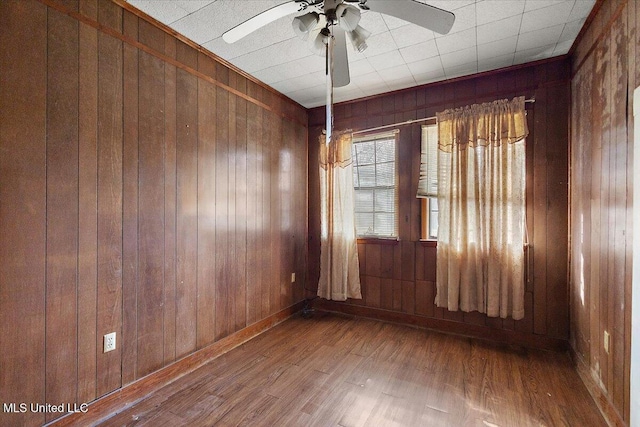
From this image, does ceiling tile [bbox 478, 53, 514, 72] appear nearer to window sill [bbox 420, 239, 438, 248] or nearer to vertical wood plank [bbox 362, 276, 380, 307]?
window sill [bbox 420, 239, 438, 248]

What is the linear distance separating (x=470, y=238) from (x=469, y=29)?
5.64ft

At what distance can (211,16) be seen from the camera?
1.98m

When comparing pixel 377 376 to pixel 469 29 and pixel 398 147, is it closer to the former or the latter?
pixel 398 147

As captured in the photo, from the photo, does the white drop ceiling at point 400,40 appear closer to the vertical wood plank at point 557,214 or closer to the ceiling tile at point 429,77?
the ceiling tile at point 429,77

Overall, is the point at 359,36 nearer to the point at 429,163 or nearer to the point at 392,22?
the point at 392,22

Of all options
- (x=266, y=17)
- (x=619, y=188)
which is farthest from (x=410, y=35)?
(x=619, y=188)

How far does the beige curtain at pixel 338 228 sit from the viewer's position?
135 inches

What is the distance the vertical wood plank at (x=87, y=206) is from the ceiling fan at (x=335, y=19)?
895 mm

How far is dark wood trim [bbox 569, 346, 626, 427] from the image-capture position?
1639 mm

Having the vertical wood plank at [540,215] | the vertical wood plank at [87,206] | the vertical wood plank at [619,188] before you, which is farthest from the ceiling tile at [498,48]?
the vertical wood plank at [87,206]

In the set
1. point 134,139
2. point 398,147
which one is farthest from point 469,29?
point 134,139

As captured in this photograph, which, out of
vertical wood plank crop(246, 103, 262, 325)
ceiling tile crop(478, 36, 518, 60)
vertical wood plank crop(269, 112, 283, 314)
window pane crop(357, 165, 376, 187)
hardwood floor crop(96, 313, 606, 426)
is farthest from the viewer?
window pane crop(357, 165, 376, 187)

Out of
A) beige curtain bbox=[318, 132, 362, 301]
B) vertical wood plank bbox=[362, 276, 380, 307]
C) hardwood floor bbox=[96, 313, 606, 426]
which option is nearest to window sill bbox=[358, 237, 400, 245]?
beige curtain bbox=[318, 132, 362, 301]

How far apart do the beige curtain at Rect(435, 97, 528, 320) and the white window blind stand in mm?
101
